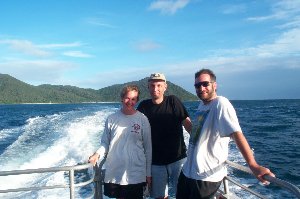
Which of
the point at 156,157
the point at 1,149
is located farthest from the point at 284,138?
the point at 156,157

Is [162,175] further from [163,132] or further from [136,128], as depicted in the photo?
[136,128]

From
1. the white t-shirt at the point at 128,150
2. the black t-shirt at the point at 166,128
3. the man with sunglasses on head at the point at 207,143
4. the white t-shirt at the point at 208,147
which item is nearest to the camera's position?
the man with sunglasses on head at the point at 207,143

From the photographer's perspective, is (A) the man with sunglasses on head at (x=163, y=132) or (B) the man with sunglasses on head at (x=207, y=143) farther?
(A) the man with sunglasses on head at (x=163, y=132)

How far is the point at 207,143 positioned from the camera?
3.20 m

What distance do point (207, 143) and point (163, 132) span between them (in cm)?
99

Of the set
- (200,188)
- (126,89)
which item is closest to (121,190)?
(200,188)

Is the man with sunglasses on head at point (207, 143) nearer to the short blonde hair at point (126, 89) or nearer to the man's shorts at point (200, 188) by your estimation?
the man's shorts at point (200, 188)

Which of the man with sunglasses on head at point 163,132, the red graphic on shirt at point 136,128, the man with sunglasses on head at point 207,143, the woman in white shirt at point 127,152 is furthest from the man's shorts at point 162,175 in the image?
the man with sunglasses on head at point 207,143

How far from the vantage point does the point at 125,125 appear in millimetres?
3812

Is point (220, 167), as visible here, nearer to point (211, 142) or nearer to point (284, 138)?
point (211, 142)

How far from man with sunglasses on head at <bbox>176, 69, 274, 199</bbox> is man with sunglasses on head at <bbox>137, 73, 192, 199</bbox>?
2.46 feet

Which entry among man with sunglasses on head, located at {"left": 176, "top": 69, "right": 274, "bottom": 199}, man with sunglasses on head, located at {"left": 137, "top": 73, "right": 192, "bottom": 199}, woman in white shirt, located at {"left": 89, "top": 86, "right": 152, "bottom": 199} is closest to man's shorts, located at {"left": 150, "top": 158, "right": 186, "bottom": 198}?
man with sunglasses on head, located at {"left": 137, "top": 73, "right": 192, "bottom": 199}

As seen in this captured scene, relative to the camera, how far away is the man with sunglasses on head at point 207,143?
3025 millimetres

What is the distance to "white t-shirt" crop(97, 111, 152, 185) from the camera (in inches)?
148
